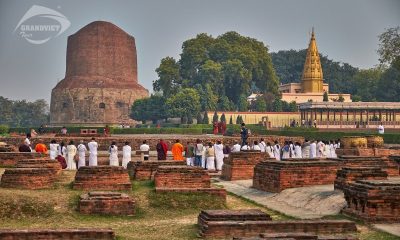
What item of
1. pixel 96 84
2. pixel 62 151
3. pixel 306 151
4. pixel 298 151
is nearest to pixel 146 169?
Answer: pixel 62 151

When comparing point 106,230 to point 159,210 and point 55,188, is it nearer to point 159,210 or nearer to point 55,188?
Answer: point 159,210

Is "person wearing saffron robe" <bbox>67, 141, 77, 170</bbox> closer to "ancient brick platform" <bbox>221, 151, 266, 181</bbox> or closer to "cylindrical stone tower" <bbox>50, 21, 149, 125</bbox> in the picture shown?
"ancient brick platform" <bbox>221, 151, 266, 181</bbox>

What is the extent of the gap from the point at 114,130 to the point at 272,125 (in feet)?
51.7

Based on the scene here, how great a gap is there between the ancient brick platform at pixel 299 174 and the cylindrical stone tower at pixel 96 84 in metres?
52.5

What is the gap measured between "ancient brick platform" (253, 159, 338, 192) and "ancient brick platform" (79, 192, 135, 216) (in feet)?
9.17

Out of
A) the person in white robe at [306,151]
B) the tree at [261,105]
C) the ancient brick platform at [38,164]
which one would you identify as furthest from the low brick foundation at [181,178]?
the tree at [261,105]

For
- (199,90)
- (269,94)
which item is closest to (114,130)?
(199,90)

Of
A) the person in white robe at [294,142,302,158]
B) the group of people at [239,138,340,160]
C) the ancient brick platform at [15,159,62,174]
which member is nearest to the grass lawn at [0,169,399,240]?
the ancient brick platform at [15,159,62,174]

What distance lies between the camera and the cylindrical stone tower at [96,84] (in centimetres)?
6359

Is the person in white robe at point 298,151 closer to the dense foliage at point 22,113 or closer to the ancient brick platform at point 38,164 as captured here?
the ancient brick platform at point 38,164

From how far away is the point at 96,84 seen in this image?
6356cm

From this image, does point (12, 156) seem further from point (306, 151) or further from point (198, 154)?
point (306, 151)

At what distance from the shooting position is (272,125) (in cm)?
5338

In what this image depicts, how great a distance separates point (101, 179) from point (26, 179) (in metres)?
1.06
